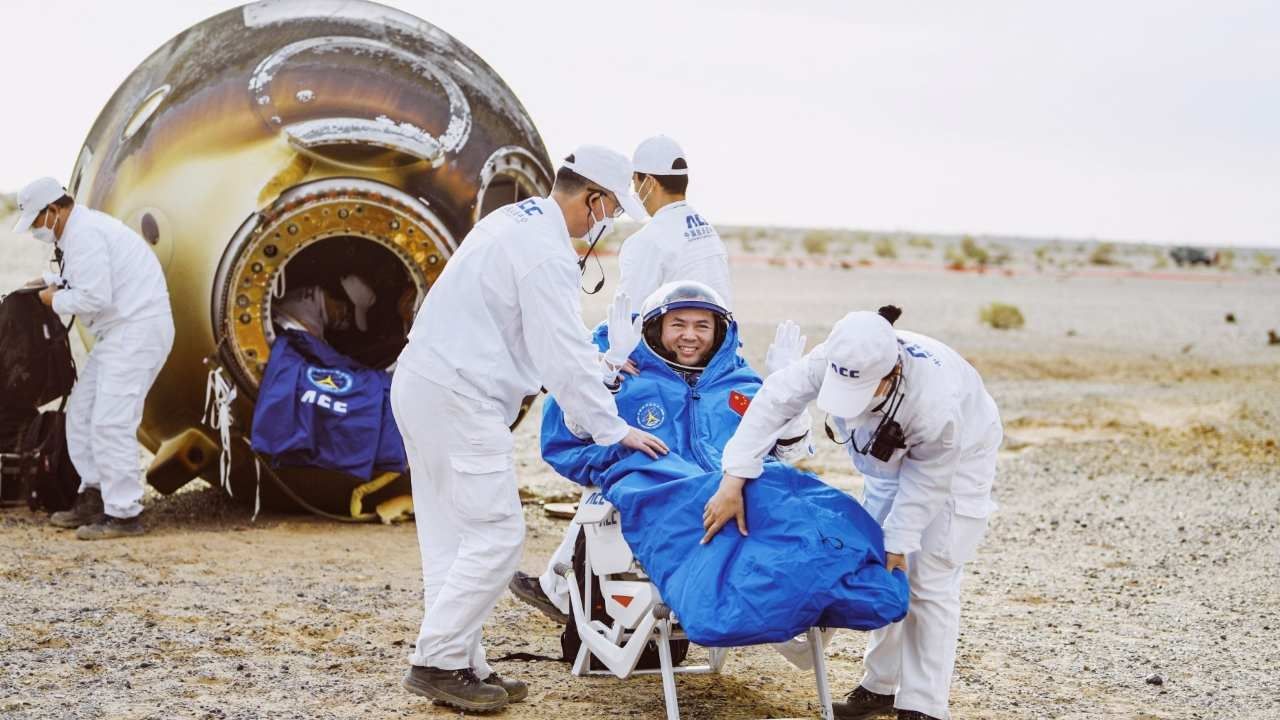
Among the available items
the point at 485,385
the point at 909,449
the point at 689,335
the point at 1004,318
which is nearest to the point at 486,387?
the point at 485,385

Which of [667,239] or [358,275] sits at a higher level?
[667,239]

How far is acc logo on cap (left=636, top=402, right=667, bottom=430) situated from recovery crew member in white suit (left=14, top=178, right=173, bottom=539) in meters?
3.61

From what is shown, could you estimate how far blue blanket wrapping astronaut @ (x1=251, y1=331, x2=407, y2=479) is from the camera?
26.3ft

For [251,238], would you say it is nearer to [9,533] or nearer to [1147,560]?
[9,533]

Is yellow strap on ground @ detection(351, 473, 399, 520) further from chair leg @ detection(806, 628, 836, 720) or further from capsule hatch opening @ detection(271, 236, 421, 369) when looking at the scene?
chair leg @ detection(806, 628, 836, 720)

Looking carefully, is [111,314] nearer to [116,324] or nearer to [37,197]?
[116,324]

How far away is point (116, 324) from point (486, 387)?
3.66 m

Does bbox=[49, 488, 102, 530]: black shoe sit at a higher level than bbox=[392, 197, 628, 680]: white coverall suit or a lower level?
lower

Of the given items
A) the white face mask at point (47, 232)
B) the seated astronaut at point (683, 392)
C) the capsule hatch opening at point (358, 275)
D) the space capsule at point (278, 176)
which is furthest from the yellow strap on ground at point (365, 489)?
the seated astronaut at point (683, 392)

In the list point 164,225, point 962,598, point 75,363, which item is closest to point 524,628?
point 962,598

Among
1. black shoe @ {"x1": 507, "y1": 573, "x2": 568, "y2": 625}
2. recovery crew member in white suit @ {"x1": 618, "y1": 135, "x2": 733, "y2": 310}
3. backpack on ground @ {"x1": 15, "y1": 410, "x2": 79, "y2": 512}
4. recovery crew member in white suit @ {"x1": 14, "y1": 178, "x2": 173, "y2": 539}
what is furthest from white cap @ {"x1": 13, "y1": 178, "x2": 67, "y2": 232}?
black shoe @ {"x1": 507, "y1": 573, "x2": 568, "y2": 625}

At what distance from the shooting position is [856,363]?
15.4 ft

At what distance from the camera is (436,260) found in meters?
8.38

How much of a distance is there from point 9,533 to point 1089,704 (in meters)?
6.08
